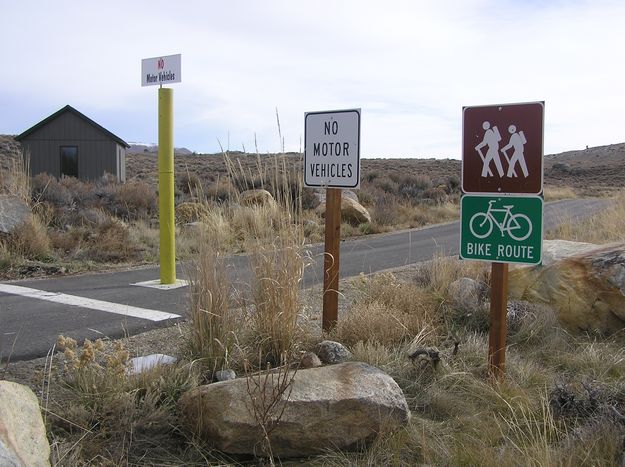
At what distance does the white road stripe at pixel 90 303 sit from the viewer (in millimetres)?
6508

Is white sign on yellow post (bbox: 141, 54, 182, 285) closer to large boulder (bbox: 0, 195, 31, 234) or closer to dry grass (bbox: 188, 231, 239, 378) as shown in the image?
dry grass (bbox: 188, 231, 239, 378)

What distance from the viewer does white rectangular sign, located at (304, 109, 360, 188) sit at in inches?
201

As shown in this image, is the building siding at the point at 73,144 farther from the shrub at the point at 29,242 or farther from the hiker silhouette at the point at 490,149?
the hiker silhouette at the point at 490,149

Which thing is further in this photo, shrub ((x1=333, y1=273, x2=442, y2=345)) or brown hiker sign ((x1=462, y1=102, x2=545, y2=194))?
shrub ((x1=333, y1=273, x2=442, y2=345))

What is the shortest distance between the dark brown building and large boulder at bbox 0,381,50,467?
25.8 meters

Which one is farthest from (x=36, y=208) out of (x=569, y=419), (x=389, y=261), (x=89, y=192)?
(x=569, y=419)

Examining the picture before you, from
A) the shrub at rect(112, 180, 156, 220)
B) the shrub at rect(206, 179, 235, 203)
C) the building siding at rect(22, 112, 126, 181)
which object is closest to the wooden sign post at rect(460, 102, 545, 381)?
the shrub at rect(206, 179, 235, 203)

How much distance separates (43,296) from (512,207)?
18.7 ft

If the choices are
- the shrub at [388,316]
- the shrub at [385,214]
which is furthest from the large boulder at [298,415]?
the shrub at [385,214]

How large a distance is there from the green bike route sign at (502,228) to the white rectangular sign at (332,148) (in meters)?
0.98

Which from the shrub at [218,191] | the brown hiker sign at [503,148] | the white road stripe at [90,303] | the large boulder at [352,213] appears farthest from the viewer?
the large boulder at [352,213]

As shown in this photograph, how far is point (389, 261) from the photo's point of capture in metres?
11.5

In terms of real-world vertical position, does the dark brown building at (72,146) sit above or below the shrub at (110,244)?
above

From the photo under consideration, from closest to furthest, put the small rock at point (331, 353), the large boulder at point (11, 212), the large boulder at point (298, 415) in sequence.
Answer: the large boulder at point (298, 415) → the small rock at point (331, 353) → the large boulder at point (11, 212)
